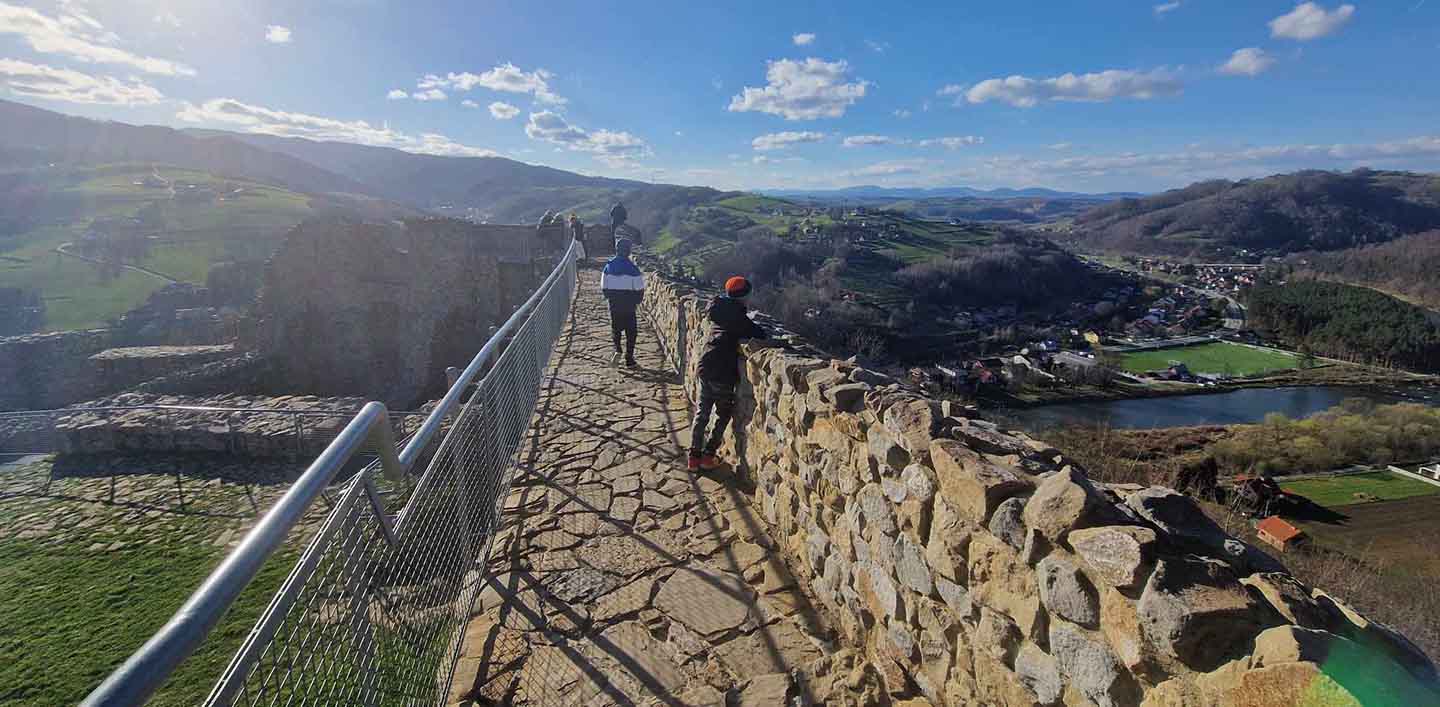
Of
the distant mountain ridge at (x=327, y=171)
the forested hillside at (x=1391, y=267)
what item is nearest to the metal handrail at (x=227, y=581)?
the distant mountain ridge at (x=327, y=171)

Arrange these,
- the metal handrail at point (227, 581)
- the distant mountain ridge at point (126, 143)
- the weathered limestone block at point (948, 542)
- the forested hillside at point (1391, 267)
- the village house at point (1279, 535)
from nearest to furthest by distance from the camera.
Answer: the metal handrail at point (227, 581), the weathered limestone block at point (948, 542), the village house at point (1279, 535), the forested hillside at point (1391, 267), the distant mountain ridge at point (126, 143)

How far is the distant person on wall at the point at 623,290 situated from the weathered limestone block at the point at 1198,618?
6.71 metres

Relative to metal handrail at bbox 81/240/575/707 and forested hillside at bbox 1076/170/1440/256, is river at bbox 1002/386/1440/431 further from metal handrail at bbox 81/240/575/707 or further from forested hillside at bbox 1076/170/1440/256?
forested hillside at bbox 1076/170/1440/256

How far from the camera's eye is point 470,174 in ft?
614

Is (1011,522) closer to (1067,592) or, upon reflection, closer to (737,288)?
(1067,592)

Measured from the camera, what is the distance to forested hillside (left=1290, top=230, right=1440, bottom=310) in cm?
8562

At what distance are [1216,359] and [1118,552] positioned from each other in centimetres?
8030

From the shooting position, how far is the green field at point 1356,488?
25375mm

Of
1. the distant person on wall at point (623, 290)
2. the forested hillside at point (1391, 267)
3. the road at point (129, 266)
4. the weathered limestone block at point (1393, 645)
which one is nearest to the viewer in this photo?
the weathered limestone block at point (1393, 645)

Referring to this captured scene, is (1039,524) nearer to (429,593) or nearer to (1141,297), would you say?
(429,593)

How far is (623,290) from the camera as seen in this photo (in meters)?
7.71

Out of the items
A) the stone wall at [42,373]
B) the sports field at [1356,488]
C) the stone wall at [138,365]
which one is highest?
the stone wall at [138,365]

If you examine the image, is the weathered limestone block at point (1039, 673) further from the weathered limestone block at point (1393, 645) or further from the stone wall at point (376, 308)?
the stone wall at point (376, 308)

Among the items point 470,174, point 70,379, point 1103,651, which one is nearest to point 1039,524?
point 1103,651
